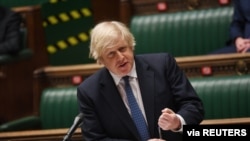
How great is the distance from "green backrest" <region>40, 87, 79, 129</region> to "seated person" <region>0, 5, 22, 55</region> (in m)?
0.23

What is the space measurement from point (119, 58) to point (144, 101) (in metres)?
0.09

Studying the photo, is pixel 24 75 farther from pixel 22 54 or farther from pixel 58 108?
pixel 58 108

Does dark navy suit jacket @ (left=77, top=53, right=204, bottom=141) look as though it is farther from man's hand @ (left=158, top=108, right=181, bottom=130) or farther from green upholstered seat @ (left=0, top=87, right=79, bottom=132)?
green upholstered seat @ (left=0, top=87, right=79, bottom=132)

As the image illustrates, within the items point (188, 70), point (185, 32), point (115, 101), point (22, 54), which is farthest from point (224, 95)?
point (22, 54)

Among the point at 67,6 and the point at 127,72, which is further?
the point at 67,6

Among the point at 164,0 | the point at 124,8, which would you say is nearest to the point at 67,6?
the point at 124,8

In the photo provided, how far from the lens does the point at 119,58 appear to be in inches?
43.2

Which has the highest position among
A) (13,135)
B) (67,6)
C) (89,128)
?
(67,6)

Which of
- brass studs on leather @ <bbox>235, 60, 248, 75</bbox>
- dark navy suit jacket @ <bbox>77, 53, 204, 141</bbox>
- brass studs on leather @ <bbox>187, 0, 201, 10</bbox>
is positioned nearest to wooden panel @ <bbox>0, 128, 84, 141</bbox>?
dark navy suit jacket @ <bbox>77, 53, 204, 141</bbox>

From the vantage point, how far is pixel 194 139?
809 millimetres

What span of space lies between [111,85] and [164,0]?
0.84 m

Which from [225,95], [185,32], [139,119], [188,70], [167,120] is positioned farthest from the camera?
[185,32]

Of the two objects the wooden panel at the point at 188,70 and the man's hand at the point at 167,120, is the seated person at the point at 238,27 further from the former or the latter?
the man's hand at the point at 167,120

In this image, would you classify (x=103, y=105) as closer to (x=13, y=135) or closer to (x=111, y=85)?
(x=111, y=85)
